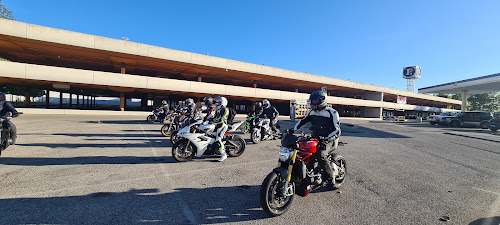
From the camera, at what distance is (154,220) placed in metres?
2.88

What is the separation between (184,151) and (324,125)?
3901mm

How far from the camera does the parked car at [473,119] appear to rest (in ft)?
66.5

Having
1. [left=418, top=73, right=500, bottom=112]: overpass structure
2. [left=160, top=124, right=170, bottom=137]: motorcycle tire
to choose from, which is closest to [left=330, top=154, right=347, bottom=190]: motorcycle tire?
[left=160, top=124, right=170, bottom=137]: motorcycle tire

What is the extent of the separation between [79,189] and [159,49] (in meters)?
22.2

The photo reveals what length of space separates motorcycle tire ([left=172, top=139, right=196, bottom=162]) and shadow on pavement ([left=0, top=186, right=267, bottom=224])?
1.95 metres

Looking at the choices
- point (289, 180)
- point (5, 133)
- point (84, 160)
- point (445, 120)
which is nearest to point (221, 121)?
point (289, 180)

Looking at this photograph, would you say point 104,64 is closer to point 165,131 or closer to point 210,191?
point 165,131

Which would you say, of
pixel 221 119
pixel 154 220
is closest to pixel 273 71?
pixel 221 119

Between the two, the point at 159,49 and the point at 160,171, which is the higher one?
the point at 159,49

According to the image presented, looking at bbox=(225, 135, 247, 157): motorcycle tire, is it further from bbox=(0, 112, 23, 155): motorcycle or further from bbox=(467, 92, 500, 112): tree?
bbox=(467, 92, 500, 112): tree

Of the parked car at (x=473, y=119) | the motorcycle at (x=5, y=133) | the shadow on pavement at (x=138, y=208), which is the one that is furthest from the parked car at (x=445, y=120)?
the motorcycle at (x=5, y=133)

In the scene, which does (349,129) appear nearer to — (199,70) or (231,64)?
(231,64)

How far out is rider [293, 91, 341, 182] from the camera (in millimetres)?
Answer: 3591

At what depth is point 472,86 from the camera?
36562mm
